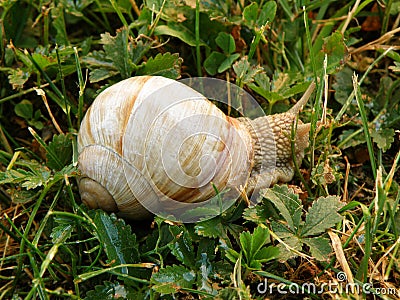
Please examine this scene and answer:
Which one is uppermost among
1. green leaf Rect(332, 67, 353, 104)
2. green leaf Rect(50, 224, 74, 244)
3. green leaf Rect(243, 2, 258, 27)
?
green leaf Rect(243, 2, 258, 27)

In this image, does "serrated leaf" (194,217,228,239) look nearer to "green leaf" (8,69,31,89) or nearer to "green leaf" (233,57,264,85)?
"green leaf" (233,57,264,85)

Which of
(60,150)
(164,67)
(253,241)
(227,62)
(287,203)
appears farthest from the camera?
(227,62)

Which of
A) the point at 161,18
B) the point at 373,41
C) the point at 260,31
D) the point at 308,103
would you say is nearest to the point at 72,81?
the point at 161,18

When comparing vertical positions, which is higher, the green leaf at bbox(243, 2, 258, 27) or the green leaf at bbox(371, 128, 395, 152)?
the green leaf at bbox(243, 2, 258, 27)

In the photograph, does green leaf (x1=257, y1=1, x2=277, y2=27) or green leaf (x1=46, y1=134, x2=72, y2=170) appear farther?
green leaf (x1=257, y1=1, x2=277, y2=27)

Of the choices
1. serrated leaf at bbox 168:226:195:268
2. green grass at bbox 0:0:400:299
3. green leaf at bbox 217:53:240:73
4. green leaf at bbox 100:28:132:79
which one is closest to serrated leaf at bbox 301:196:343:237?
green grass at bbox 0:0:400:299

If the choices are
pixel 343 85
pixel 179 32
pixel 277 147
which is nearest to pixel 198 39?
pixel 179 32

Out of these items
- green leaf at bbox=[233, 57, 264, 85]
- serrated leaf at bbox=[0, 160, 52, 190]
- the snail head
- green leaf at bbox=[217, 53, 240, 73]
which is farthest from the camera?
green leaf at bbox=[217, 53, 240, 73]

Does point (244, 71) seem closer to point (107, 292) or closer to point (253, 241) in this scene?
point (253, 241)
